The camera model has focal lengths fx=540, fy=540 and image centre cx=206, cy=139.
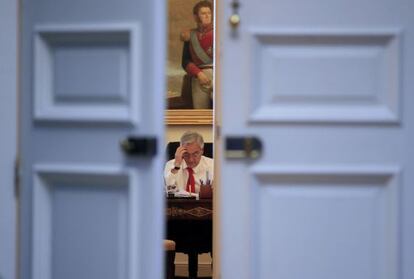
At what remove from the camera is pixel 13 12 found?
153 centimetres

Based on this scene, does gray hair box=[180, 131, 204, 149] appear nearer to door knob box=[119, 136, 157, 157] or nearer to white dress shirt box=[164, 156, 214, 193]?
white dress shirt box=[164, 156, 214, 193]

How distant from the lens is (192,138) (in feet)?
13.9

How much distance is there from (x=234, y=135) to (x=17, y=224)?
26.3 inches

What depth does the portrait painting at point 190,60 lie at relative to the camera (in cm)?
432

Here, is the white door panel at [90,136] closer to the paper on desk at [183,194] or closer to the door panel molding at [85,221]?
the door panel molding at [85,221]

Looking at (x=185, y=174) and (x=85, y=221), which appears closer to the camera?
Result: (x=85, y=221)

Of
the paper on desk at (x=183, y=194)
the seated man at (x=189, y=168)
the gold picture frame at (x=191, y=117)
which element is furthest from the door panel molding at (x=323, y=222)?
the gold picture frame at (x=191, y=117)

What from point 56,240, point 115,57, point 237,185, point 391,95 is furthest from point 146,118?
point 391,95

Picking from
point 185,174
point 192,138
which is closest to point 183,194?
point 185,174

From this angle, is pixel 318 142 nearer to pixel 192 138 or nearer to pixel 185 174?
pixel 185 174

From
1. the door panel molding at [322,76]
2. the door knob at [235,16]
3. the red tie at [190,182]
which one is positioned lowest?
the red tie at [190,182]

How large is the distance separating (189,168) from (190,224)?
0.70m

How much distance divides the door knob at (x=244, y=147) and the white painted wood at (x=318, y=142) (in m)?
0.02

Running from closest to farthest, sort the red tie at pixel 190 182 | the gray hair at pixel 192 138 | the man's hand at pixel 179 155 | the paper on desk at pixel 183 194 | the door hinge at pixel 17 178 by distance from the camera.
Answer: the door hinge at pixel 17 178, the paper on desk at pixel 183 194, the red tie at pixel 190 182, the man's hand at pixel 179 155, the gray hair at pixel 192 138
